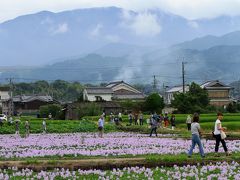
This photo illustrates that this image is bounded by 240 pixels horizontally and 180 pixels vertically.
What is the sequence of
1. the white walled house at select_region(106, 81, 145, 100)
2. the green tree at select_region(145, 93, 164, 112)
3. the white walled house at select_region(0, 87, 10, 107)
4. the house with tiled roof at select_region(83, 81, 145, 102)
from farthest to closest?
the white walled house at select_region(0, 87, 10, 107) → the white walled house at select_region(106, 81, 145, 100) → the house with tiled roof at select_region(83, 81, 145, 102) → the green tree at select_region(145, 93, 164, 112)

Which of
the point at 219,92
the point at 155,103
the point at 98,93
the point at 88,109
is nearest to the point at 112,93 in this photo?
the point at 98,93

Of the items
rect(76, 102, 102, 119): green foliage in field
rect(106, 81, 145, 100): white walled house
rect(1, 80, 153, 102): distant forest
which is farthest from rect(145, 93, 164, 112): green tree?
rect(1, 80, 153, 102): distant forest

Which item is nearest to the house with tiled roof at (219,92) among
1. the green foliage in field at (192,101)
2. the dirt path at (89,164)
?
the green foliage in field at (192,101)

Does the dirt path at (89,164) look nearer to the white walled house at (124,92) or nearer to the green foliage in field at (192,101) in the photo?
the green foliage in field at (192,101)

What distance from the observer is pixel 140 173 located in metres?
14.6

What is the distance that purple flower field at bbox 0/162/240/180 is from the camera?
45.3 feet

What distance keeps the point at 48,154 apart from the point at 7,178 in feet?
22.8

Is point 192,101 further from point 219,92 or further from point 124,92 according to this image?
point 124,92

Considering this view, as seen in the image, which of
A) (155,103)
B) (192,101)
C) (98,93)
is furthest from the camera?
(98,93)

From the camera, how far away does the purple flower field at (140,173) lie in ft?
45.3

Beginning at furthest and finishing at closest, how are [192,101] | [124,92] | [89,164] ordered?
[124,92] → [192,101] → [89,164]

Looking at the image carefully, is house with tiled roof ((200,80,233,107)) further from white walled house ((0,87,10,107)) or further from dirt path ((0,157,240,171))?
dirt path ((0,157,240,171))

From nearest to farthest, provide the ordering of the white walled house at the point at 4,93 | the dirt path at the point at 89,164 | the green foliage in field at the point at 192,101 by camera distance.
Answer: the dirt path at the point at 89,164
the green foliage in field at the point at 192,101
the white walled house at the point at 4,93

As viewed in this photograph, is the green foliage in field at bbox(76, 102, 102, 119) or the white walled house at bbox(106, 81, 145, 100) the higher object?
the white walled house at bbox(106, 81, 145, 100)
